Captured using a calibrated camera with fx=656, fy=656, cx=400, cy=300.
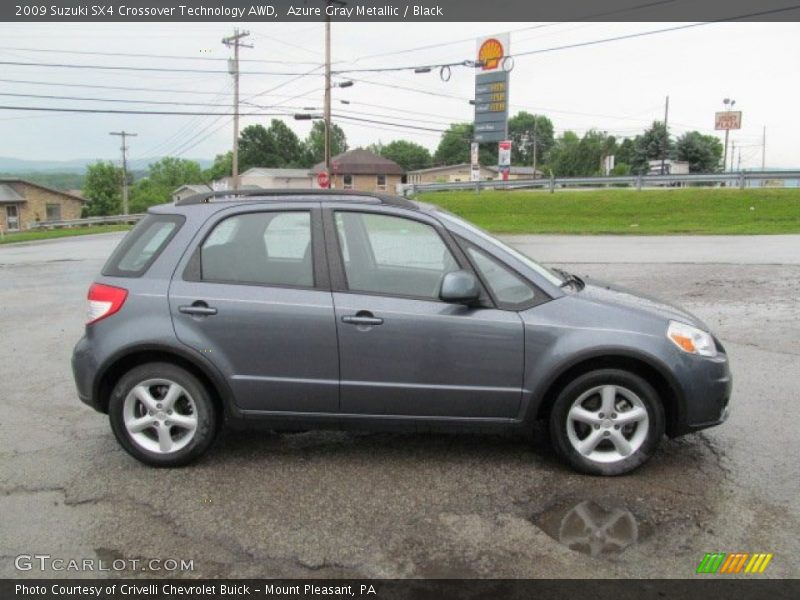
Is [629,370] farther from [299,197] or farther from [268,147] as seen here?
[268,147]

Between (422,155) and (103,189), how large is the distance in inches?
2466

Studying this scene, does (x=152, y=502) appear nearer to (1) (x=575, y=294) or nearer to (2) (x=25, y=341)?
(1) (x=575, y=294)

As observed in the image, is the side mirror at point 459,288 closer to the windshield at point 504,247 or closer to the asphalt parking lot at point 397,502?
the windshield at point 504,247

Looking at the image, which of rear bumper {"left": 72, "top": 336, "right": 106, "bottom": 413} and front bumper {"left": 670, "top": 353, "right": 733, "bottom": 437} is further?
rear bumper {"left": 72, "top": 336, "right": 106, "bottom": 413}

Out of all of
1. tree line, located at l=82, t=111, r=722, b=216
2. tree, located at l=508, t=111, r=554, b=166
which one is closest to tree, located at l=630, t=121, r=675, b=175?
tree line, located at l=82, t=111, r=722, b=216

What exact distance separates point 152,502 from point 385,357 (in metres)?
1.52

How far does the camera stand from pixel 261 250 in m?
4.10

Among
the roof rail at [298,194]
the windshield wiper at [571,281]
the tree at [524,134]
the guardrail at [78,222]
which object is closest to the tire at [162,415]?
the roof rail at [298,194]

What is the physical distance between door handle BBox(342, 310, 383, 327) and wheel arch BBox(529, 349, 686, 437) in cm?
102

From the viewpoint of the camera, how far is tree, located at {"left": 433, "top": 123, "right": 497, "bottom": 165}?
11438 centimetres

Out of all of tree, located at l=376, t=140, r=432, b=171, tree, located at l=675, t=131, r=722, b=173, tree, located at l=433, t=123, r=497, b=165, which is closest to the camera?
tree, located at l=675, t=131, r=722, b=173

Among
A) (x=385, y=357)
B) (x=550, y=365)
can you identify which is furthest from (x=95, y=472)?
(x=550, y=365)

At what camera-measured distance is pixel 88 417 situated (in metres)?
5.04

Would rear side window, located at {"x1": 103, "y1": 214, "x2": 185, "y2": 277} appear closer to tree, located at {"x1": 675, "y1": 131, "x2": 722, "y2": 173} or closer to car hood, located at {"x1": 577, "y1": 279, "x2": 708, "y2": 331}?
car hood, located at {"x1": 577, "y1": 279, "x2": 708, "y2": 331}
